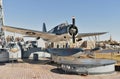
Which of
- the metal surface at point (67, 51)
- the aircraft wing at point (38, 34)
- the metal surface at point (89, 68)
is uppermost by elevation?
the aircraft wing at point (38, 34)

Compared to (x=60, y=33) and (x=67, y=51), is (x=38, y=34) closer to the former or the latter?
(x=60, y=33)

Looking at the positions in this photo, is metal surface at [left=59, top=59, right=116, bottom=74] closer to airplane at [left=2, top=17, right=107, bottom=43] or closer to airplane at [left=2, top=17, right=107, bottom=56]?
airplane at [left=2, top=17, right=107, bottom=56]

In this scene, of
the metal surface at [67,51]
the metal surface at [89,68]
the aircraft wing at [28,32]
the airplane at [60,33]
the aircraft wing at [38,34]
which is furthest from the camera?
the aircraft wing at [38,34]

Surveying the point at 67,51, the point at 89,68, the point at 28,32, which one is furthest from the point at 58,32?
the point at 89,68

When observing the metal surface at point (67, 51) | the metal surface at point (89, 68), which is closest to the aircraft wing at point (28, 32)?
the metal surface at point (67, 51)

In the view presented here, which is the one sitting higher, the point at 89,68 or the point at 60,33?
the point at 60,33

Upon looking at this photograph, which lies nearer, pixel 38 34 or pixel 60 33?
pixel 60 33

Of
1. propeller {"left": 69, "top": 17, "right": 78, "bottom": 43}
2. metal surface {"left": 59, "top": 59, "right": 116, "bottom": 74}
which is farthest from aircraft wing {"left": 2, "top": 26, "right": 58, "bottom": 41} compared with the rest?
metal surface {"left": 59, "top": 59, "right": 116, "bottom": 74}

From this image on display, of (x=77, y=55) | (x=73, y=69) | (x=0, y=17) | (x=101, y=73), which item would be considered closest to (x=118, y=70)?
(x=101, y=73)

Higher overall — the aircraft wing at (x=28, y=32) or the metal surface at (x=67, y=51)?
the aircraft wing at (x=28, y=32)

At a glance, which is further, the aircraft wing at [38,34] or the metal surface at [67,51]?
the aircraft wing at [38,34]

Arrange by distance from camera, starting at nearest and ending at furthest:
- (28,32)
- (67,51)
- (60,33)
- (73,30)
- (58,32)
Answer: (67,51)
(73,30)
(28,32)
(60,33)
(58,32)

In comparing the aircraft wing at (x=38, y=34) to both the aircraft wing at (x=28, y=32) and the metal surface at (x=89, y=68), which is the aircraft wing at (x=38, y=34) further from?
the metal surface at (x=89, y=68)

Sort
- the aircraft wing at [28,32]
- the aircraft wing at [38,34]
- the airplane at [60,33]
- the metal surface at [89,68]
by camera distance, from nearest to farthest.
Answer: the metal surface at [89,68] < the airplane at [60,33] < the aircraft wing at [28,32] < the aircraft wing at [38,34]
